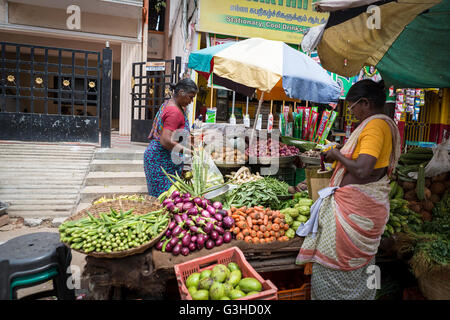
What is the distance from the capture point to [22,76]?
1334 centimetres

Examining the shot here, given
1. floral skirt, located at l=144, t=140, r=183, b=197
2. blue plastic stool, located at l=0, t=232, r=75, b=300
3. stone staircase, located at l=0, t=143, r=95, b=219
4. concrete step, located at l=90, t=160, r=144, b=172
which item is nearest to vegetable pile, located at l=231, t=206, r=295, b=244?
floral skirt, located at l=144, t=140, r=183, b=197

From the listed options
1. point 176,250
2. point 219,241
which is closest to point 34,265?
Answer: point 176,250

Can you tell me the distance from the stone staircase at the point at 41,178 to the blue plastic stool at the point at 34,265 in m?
3.12

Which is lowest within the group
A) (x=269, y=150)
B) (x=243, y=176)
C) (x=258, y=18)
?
Result: (x=243, y=176)

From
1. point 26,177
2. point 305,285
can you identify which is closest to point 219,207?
point 305,285

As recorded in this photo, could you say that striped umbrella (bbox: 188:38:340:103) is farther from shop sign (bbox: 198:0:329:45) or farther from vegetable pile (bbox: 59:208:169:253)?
shop sign (bbox: 198:0:329:45)

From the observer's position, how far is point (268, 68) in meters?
4.19

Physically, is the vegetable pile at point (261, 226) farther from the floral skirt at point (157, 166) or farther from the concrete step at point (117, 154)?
the concrete step at point (117, 154)

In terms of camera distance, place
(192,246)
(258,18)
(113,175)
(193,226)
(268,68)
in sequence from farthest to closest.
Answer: (258,18), (113,175), (268,68), (193,226), (192,246)

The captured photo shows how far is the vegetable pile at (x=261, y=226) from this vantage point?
291 cm

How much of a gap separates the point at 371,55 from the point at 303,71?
3.41 ft

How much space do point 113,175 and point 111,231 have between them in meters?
3.83

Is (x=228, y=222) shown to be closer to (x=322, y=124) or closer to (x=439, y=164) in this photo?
(x=439, y=164)
